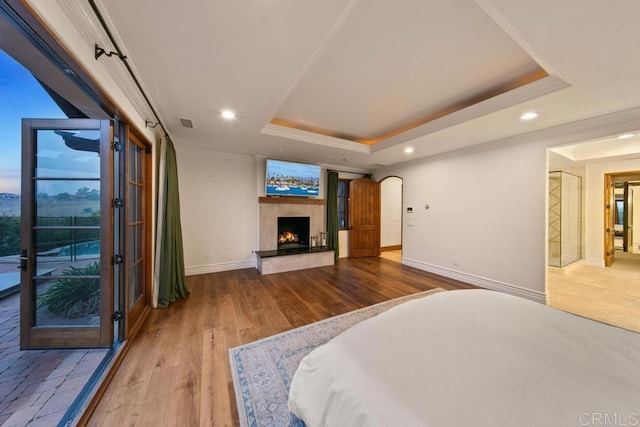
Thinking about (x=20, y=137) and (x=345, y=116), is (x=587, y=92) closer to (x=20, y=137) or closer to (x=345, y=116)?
(x=345, y=116)

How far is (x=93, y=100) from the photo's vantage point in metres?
1.61

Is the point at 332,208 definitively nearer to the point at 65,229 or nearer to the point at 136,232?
the point at 136,232

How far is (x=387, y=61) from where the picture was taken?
1.98 meters

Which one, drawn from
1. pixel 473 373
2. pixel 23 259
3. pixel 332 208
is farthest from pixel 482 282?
pixel 23 259

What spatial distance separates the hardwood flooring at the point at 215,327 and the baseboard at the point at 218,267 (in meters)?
0.18

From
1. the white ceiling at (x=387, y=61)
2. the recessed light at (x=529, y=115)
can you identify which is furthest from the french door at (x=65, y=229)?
the recessed light at (x=529, y=115)

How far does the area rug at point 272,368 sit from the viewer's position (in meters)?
1.35

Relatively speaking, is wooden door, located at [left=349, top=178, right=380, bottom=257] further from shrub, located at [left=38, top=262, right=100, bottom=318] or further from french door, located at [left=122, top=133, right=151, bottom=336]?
shrub, located at [left=38, top=262, right=100, bottom=318]

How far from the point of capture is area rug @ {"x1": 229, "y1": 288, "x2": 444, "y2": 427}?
4.44 feet

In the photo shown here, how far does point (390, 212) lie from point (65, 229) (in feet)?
22.3

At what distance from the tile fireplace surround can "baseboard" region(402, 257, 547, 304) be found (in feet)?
6.32

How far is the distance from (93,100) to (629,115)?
5071mm

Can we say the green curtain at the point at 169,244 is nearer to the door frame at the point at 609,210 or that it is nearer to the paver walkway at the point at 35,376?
the paver walkway at the point at 35,376

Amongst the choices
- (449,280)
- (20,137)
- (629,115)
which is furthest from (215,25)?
(449,280)
